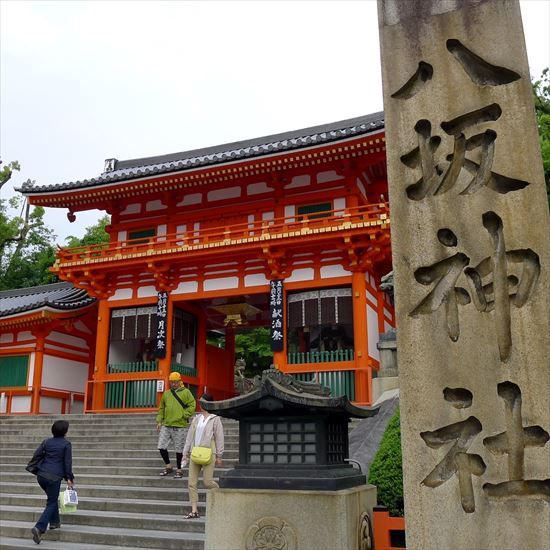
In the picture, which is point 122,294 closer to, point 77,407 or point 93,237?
point 77,407

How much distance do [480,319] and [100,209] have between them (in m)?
16.2

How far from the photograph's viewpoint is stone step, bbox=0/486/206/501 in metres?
7.97

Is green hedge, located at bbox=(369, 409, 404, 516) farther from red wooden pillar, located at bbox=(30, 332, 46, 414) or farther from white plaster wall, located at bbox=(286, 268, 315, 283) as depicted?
red wooden pillar, located at bbox=(30, 332, 46, 414)

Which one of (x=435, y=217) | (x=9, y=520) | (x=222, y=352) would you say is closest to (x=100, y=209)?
(x=222, y=352)

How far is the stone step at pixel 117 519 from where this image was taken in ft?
22.5

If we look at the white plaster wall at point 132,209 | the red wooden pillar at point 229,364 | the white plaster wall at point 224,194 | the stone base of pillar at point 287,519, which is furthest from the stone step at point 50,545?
the white plaster wall at point 132,209

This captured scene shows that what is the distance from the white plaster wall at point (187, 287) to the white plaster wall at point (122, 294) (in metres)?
1.52

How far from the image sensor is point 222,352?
18.3 m

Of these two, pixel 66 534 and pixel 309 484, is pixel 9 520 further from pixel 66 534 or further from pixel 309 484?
pixel 309 484

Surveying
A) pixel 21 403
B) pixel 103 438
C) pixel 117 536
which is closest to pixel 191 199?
pixel 21 403

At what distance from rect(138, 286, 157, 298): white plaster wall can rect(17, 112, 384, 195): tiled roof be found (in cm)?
312

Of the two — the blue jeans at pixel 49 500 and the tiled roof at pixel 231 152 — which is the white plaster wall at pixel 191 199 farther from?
the blue jeans at pixel 49 500

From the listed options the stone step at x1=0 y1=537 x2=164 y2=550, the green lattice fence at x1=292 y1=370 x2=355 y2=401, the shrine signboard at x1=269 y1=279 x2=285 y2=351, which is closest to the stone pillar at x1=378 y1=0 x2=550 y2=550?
the stone step at x1=0 y1=537 x2=164 y2=550

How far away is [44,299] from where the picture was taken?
57.2 ft
